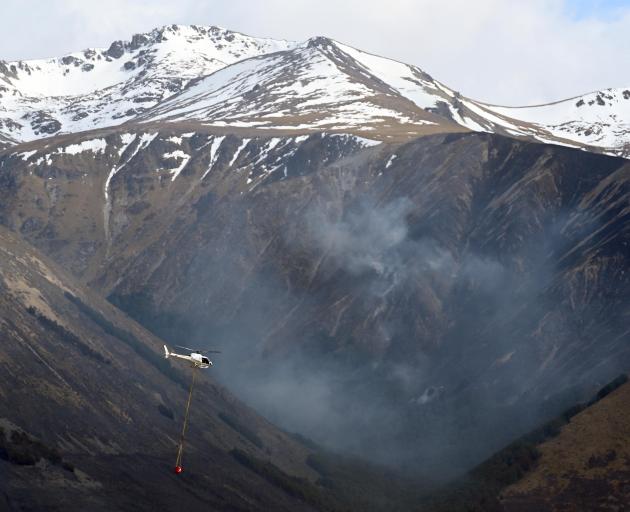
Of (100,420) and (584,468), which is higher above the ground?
(100,420)

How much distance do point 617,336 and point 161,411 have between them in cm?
6521

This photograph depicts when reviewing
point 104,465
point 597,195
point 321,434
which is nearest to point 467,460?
point 321,434

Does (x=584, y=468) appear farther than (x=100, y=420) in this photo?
No

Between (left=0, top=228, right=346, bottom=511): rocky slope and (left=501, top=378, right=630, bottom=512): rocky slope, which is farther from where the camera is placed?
(left=0, top=228, right=346, bottom=511): rocky slope

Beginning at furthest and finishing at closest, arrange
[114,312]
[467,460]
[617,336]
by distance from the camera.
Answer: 1. [114,312]
2. [617,336]
3. [467,460]

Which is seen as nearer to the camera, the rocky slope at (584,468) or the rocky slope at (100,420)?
the rocky slope at (584,468)

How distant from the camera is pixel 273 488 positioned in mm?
134750

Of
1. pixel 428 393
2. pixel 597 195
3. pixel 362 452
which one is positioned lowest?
pixel 362 452

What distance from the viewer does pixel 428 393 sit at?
598 feet

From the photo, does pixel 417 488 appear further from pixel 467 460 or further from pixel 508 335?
pixel 508 335

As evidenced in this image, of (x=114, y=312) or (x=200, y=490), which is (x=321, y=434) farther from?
(x=200, y=490)

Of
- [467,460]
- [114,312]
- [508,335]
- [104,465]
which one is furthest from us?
[114,312]

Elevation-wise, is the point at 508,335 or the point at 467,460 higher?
the point at 508,335

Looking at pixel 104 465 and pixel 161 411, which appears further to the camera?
pixel 161 411
